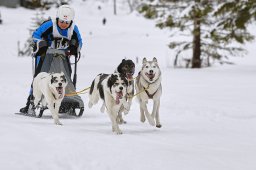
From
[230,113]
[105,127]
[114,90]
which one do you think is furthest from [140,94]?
[230,113]

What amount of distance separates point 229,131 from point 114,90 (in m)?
2.41

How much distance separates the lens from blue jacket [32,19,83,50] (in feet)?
26.9

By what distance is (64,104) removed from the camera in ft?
26.8

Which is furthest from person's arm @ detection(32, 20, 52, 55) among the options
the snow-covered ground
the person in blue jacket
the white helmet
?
the snow-covered ground

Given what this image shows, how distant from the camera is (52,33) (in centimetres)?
831

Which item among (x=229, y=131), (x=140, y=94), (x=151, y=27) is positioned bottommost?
(x=229, y=131)

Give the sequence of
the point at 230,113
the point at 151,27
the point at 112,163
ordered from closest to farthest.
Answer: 1. the point at 112,163
2. the point at 230,113
3. the point at 151,27

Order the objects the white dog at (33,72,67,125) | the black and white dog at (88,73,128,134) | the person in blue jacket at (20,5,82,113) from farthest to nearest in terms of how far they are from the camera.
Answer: the person in blue jacket at (20,5,82,113) < the white dog at (33,72,67,125) < the black and white dog at (88,73,128,134)

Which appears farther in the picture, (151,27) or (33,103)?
(151,27)

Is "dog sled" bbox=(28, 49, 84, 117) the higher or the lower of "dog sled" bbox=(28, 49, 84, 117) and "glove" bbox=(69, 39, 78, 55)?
the lower

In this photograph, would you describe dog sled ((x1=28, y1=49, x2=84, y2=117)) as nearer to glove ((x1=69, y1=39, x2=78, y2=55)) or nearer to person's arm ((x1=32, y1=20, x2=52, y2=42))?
glove ((x1=69, y1=39, x2=78, y2=55))

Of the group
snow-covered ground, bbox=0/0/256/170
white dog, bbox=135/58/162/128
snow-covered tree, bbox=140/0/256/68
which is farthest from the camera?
snow-covered tree, bbox=140/0/256/68

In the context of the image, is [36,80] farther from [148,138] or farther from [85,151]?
[85,151]

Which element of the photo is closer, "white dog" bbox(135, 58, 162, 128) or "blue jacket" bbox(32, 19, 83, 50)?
"white dog" bbox(135, 58, 162, 128)
